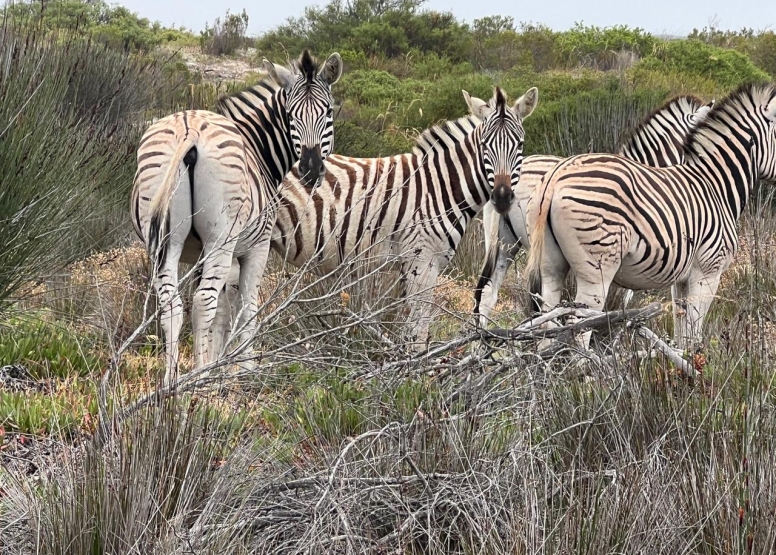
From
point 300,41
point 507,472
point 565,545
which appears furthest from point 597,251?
point 300,41

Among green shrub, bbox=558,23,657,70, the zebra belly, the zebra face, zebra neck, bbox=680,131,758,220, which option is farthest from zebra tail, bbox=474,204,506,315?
green shrub, bbox=558,23,657,70

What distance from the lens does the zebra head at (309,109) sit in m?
6.32

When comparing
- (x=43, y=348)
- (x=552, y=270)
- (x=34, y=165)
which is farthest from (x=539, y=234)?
(x=43, y=348)

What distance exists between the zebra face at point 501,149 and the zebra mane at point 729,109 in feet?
4.36

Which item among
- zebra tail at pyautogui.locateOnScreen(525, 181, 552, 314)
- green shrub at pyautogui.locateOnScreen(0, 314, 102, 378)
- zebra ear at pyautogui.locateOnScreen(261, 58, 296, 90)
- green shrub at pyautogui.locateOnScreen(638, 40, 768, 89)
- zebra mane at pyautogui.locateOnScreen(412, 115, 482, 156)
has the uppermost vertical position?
green shrub at pyautogui.locateOnScreen(638, 40, 768, 89)

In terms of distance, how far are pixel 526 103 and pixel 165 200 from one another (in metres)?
3.19

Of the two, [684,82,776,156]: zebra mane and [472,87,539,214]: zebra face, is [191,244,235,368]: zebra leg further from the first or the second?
[684,82,776,156]: zebra mane

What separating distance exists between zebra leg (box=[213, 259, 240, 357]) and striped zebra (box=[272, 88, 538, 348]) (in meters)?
0.41

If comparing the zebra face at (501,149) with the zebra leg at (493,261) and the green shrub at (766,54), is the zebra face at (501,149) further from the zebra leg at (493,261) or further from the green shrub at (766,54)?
the green shrub at (766,54)

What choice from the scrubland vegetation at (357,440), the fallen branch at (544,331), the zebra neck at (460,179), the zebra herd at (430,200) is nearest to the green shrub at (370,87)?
the zebra neck at (460,179)

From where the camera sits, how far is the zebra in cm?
532

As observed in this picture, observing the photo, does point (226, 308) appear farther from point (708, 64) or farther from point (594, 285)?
point (708, 64)

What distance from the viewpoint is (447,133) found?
7488 millimetres

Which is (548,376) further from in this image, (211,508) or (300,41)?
(300,41)
